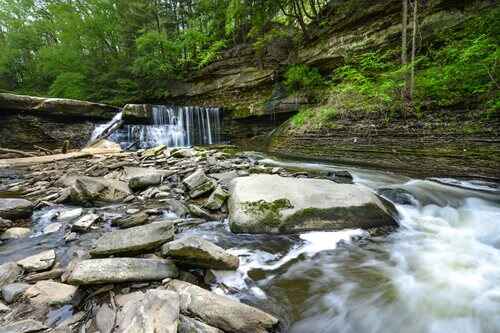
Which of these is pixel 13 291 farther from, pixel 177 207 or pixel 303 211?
pixel 303 211

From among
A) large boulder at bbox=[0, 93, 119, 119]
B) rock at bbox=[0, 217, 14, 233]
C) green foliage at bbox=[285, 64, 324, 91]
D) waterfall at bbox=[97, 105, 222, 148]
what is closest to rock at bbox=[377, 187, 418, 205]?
rock at bbox=[0, 217, 14, 233]

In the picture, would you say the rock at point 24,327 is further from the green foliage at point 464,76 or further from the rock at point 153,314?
the green foliage at point 464,76

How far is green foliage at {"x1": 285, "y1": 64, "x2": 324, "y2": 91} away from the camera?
1206cm

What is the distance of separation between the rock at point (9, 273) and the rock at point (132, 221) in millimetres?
1219

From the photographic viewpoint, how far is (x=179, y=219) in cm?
379

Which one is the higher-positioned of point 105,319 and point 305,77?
point 305,77

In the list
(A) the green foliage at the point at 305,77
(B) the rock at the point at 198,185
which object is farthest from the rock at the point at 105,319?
(A) the green foliage at the point at 305,77

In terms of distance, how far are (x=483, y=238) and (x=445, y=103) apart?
454 cm

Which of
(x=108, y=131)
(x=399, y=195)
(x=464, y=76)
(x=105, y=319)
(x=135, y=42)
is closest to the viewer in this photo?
(x=105, y=319)

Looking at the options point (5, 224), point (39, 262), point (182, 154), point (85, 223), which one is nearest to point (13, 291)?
point (39, 262)

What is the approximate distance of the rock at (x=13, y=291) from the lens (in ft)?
6.40

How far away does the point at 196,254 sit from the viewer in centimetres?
234

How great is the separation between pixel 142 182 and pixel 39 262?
279 centimetres

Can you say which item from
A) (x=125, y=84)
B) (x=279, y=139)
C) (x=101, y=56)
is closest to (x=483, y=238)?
(x=279, y=139)
